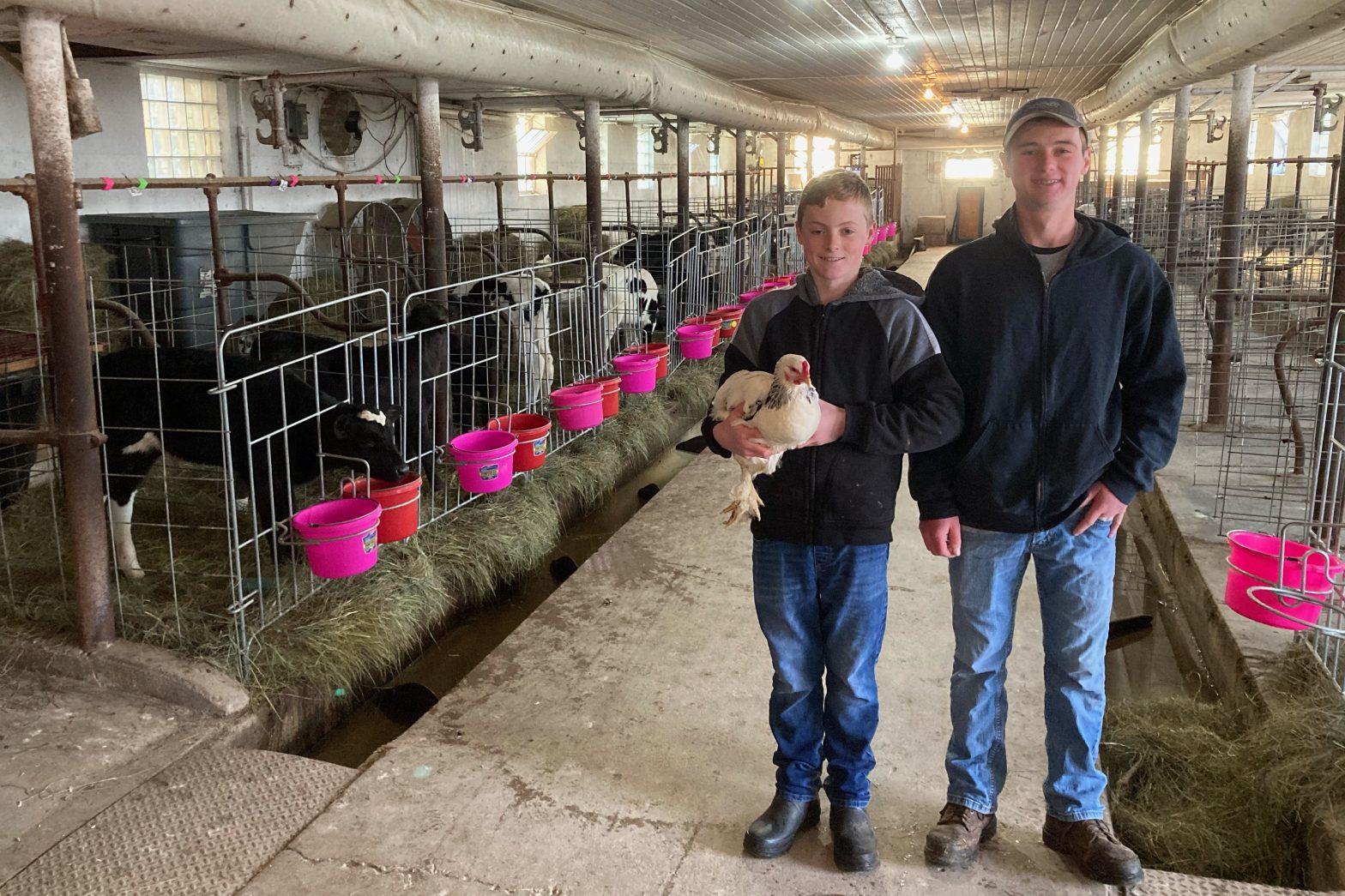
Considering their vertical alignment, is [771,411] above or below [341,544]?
above

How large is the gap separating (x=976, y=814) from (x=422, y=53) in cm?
369

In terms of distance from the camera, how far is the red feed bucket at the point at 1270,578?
10.9 ft

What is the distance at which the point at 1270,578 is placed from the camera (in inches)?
134

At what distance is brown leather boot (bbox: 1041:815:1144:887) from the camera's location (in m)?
2.41

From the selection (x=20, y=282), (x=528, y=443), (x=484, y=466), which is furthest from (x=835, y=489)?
(x=20, y=282)

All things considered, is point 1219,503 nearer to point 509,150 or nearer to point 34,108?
point 34,108

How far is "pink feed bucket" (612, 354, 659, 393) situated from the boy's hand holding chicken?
12.8 ft

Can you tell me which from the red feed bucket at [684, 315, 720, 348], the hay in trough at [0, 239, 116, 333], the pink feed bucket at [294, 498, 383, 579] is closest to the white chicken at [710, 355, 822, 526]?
the pink feed bucket at [294, 498, 383, 579]

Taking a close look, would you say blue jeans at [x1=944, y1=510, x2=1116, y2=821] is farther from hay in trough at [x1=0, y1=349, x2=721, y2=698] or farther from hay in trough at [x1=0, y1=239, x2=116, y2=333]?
hay in trough at [x1=0, y1=239, x2=116, y2=333]

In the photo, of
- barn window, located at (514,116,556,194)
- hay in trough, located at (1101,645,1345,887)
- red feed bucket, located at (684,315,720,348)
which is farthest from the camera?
barn window, located at (514,116,556,194)

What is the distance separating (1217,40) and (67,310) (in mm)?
5600

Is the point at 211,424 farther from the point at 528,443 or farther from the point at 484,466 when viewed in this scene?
the point at 528,443

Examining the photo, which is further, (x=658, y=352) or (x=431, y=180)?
(x=658, y=352)

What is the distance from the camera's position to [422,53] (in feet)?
14.9
